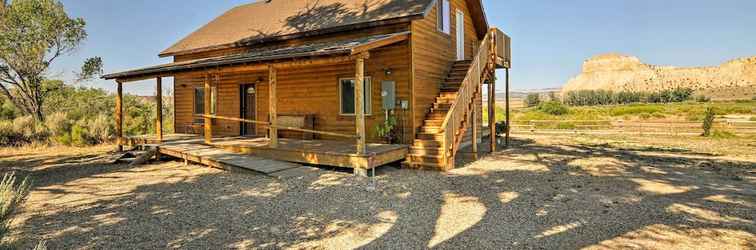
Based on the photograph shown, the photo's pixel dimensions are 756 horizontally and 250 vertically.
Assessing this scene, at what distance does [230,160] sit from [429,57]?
6075mm

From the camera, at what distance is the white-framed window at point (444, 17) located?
1193 cm

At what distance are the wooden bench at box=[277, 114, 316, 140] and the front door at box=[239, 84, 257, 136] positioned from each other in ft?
5.57

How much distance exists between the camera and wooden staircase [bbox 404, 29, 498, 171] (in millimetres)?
9164

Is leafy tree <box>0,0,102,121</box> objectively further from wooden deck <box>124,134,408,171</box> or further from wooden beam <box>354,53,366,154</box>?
wooden beam <box>354,53,366,154</box>

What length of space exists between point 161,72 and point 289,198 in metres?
7.68

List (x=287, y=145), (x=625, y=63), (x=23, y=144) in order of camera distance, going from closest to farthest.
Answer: (x=287, y=145) < (x=23, y=144) < (x=625, y=63)

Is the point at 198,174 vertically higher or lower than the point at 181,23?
lower

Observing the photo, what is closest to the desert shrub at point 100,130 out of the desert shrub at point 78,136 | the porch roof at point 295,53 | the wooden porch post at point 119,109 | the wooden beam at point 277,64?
the desert shrub at point 78,136

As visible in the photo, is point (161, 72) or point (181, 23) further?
point (181, 23)

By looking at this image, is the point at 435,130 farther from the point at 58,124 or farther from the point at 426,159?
the point at 58,124

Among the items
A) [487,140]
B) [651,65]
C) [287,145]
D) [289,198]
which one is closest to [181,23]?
[287,145]

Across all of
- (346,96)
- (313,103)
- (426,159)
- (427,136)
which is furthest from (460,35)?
(426,159)

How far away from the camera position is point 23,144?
15.2m

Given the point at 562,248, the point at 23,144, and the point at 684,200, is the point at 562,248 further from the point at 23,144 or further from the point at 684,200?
the point at 23,144
